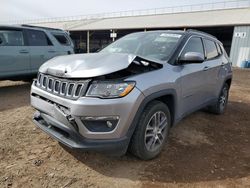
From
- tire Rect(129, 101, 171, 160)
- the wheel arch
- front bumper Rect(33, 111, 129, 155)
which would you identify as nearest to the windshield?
the wheel arch

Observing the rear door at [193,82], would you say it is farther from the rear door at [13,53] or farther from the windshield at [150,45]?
the rear door at [13,53]

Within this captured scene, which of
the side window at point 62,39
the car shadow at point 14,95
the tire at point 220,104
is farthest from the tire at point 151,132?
the side window at point 62,39

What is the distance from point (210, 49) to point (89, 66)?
306 cm

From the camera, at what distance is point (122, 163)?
312 centimetres

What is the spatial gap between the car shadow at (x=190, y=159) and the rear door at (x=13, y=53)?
4155 millimetres

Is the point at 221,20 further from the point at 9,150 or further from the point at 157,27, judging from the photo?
the point at 9,150

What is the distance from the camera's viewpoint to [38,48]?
7.35 meters

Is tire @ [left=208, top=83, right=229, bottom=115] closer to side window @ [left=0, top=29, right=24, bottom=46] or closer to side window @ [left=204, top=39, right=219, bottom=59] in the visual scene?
side window @ [left=204, top=39, right=219, bottom=59]

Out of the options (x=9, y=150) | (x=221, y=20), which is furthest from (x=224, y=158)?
(x=221, y=20)

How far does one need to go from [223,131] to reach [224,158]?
47.6 inches

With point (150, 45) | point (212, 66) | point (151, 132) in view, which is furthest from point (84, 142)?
point (212, 66)

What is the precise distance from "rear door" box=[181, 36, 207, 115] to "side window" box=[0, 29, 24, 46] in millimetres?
5017

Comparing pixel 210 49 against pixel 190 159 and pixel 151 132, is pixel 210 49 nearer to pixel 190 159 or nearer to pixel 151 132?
pixel 190 159

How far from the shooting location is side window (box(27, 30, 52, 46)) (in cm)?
717
